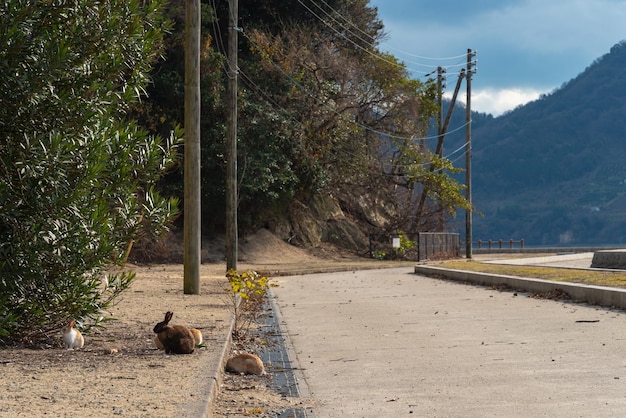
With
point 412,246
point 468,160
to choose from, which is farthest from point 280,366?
point 468,160

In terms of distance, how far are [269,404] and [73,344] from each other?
3.54 metres

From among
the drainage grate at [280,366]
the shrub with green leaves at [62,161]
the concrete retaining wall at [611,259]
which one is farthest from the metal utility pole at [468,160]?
the shrub with green leaves at [62,161]

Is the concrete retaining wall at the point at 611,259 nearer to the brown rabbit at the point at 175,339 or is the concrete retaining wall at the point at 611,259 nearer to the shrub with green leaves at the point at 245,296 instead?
the shrub with green leaves at the point at 245,296

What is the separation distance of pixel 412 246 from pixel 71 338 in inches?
1658

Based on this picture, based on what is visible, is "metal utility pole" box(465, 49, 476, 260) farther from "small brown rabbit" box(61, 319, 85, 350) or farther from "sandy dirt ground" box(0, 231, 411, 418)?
"small brown rabbit" box(61, 319, 85, 350)

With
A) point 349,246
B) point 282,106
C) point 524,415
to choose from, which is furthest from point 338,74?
point 524,415

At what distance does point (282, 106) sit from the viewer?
4666 cm

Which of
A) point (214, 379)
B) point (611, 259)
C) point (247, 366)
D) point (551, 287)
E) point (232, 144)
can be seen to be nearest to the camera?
point (214, 379)

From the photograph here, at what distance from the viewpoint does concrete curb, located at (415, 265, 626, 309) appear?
55.2ft

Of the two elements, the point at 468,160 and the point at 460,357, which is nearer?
the point at 460,357

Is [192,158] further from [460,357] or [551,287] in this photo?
[460,357]

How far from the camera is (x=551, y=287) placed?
66.3ft

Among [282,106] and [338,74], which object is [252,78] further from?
[338,74]

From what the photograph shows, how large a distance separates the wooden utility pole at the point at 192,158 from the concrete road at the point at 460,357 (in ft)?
7.03
